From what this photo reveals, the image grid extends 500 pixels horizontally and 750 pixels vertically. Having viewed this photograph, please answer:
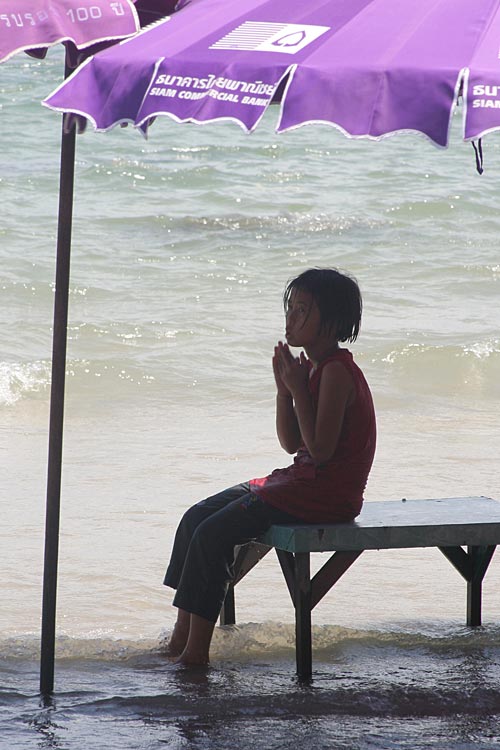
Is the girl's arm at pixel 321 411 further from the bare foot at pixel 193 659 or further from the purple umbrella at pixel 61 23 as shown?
the purple umbrella at pixel 61 23

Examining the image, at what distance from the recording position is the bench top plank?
12.3 feet

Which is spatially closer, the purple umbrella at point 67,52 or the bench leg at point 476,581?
the purple umbrella at point 67,52

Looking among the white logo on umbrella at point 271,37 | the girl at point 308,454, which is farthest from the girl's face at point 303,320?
the white logo on umbrella at point 271,37

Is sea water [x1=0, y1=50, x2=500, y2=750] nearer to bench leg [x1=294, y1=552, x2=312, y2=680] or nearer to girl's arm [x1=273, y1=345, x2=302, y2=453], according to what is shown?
bench leg [x1=294, y1=552, x2=312, y2=680]

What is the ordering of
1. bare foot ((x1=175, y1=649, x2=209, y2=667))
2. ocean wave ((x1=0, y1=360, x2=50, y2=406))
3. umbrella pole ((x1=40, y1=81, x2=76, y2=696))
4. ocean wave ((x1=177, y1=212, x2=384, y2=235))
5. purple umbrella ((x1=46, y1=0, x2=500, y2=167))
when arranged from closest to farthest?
purple umbrella ((x1=46, y1=0, x2=500, y2=167))
umbrella pole ((x1=40, y1=81, x2=76, y2=696))
bare foot ((x1=175, y1=649, x2=209, y2=667))
ocean wave ((x1=0, y1=360, x2=50, y2=406))
ocean wave ((x1=177, y1=212, x2=384, y2=235))

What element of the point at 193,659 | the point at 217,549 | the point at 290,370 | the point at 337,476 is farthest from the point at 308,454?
the point at 193,659

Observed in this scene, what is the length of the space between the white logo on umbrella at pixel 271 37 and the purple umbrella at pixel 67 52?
28 centimetres

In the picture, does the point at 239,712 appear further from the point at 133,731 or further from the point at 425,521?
the point at 425,521

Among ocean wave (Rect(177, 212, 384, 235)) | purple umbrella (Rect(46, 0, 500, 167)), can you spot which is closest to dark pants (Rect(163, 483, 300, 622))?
purple umbrella (Rect(46, 0, 500, 167))

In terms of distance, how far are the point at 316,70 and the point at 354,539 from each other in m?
1.51

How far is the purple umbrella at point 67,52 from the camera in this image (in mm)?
3107

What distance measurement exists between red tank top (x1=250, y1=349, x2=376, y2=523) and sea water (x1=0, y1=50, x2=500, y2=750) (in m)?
0.56

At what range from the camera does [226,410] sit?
801 cm

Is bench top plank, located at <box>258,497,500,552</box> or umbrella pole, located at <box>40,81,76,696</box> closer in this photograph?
umbrella pole, located at <box>40,81,76,696</box>
